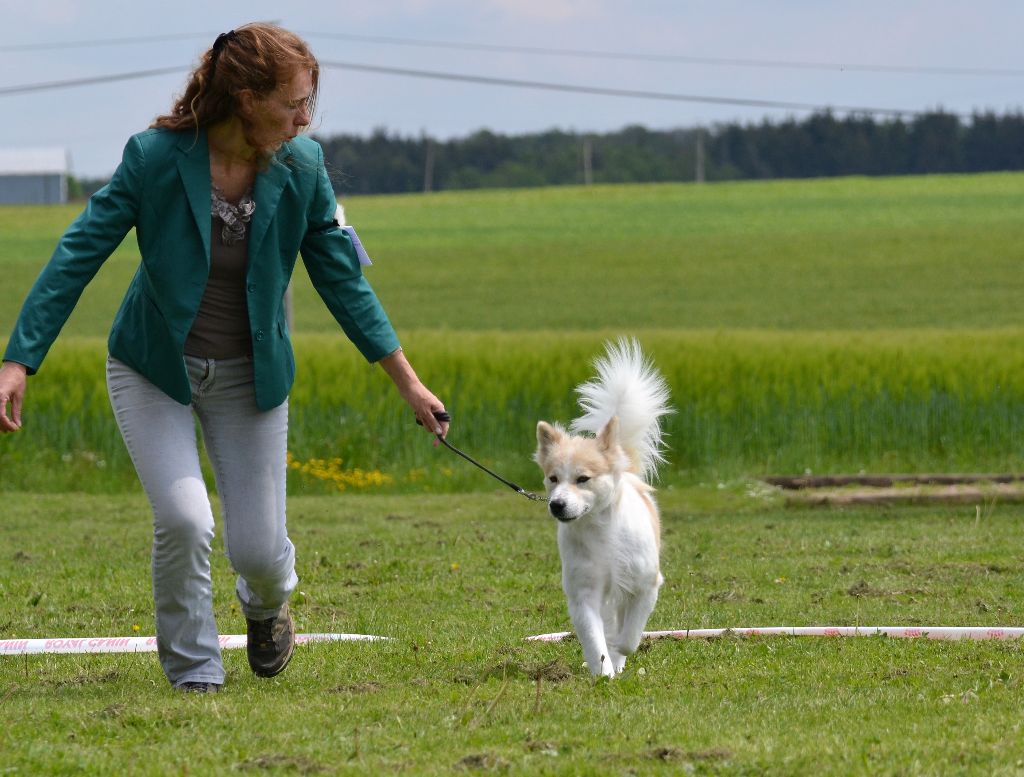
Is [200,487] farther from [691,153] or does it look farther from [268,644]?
[691,153]

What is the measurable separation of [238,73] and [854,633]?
3.91 meters

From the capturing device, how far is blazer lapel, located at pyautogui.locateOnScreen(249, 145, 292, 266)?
5559 millimetres

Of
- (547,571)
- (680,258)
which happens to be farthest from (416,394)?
(680,258)

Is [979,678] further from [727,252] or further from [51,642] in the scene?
[727,252]

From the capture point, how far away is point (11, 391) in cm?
521

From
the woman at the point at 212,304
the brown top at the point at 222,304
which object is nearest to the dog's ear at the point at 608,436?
the woman at the point at 212,304

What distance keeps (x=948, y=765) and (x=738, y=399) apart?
1345 cm

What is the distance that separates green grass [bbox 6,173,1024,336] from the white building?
55.2 ft

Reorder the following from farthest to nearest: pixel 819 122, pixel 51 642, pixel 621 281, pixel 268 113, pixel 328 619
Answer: pixel 819 122
pixel 621 281
pixel 328 619
pixel 51 642
pixel 268 113

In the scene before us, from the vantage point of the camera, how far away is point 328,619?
8.51 meters

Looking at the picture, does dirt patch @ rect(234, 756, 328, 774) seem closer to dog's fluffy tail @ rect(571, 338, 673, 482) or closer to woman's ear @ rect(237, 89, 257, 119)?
woman's ear @ rect(237, 89, 257, 119)

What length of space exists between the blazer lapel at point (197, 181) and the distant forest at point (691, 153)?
54.6 m

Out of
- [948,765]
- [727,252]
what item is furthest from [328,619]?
[727,252]

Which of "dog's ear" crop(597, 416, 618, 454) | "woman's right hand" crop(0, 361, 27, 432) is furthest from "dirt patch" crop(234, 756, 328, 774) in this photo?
"dog's ear" crop(597, 416, 618, 454)
